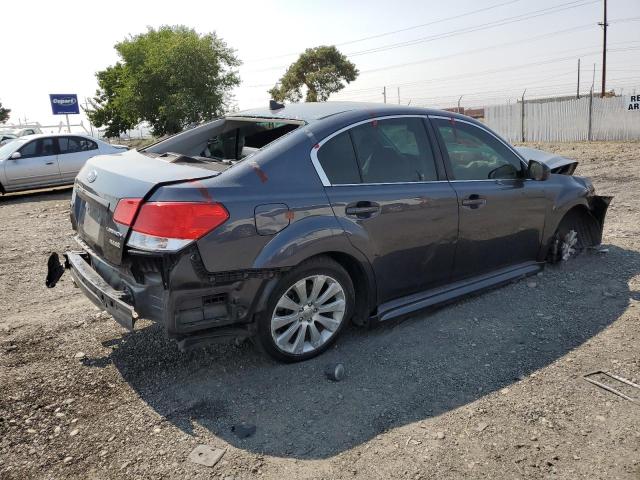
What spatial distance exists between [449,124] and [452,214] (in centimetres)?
78

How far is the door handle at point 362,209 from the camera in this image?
3.55 meters

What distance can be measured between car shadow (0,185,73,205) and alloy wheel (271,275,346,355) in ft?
34.6

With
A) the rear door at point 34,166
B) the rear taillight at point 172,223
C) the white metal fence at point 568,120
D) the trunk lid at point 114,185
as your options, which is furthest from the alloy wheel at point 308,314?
the white metal fence at point 568,120

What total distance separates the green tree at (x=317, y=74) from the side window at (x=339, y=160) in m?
41.9

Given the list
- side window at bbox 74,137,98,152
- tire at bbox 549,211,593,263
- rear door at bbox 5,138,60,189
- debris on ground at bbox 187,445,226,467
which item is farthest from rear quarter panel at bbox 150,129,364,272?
side window at bbox 74,137,98,152

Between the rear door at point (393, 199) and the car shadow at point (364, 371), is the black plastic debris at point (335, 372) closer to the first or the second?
the car shadow at point (364, 371)

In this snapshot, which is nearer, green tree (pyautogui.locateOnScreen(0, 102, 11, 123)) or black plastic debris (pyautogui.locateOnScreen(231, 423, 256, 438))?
black plastic debris (pyautogui.locateOnScreen(231, 423, 256, 438))

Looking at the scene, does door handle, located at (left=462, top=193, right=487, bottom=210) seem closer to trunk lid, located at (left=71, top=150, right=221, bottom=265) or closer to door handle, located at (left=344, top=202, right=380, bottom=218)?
door handle, located at (left=344, top=202, right=380, bottom=218)

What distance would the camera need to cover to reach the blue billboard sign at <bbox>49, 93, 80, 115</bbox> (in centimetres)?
3052

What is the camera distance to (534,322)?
421 centimetres

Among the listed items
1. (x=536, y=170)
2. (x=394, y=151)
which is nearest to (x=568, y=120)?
(x=536, y=170)

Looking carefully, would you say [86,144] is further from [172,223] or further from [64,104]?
[64,104]

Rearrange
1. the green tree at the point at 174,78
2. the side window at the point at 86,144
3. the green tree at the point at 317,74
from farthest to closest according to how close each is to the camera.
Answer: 1. the green tree at the point at 317,74
2. the green tree at the point at 174,78
3. the side window at the point at 86,144

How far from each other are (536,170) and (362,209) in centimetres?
207
